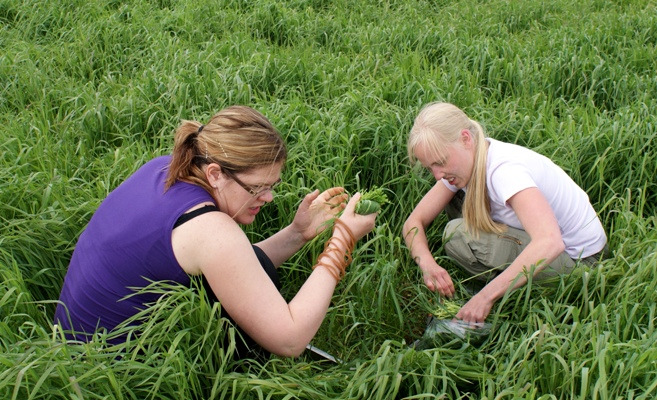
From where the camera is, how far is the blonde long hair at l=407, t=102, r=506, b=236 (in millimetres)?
2504

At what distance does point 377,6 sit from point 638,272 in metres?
4.51

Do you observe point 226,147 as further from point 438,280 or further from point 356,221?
point 438,280

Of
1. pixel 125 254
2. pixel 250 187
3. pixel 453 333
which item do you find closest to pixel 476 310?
pixel 453 333

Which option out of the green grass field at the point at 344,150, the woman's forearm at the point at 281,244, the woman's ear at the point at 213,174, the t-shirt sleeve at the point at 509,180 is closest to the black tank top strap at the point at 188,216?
the woman's ear at the point at 213,174

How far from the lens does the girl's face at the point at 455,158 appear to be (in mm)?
2518

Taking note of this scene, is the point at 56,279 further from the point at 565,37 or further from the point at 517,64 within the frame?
the point at 565,37

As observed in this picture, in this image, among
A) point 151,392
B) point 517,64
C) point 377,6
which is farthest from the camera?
point 377,6

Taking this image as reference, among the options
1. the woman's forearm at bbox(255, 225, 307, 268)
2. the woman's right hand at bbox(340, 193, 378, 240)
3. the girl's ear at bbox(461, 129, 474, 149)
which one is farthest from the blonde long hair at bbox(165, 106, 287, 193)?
the girl's ear at bbox(461, 129, 474, 149)

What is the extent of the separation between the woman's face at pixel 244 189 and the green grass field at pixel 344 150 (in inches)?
12.7

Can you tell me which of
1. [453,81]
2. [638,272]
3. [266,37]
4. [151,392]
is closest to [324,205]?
[151,392]

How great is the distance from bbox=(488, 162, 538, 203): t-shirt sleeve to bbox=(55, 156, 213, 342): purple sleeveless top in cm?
114

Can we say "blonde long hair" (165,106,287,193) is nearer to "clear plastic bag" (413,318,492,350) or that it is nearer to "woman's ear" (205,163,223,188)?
"woman's ear" (205,163,223,188)

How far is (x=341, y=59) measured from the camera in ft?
15.1

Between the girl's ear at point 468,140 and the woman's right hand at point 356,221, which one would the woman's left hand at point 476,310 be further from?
the girl's ear at point 468,140
